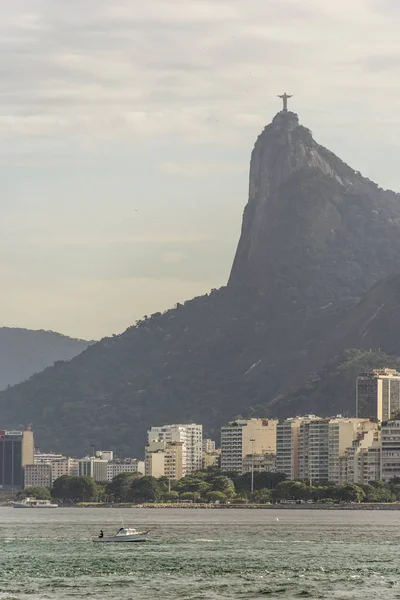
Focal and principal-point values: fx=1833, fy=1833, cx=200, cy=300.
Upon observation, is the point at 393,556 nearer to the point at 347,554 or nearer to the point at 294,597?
the point at 347,554

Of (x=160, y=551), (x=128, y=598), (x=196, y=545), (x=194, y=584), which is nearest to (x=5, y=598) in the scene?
(x=128, y=598)

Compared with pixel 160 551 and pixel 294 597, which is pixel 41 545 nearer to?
pixel 160 551

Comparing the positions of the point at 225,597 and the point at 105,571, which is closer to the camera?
the point at 225,597

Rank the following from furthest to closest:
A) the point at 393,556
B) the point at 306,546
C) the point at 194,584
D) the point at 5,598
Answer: the point at 306,546, the point at 393,556, the point at 194,584, the point at 5,598

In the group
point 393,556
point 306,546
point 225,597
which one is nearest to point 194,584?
point 225,597

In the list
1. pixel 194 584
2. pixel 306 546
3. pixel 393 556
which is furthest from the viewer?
pixel 306 546

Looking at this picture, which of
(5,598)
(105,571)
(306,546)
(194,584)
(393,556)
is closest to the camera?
(5,598)

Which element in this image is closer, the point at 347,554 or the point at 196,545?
the point at 347,554

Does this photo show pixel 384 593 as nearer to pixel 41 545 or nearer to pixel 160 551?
pixel 160 551

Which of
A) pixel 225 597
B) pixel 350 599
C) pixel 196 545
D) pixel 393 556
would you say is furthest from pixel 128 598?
pixel 196 545
